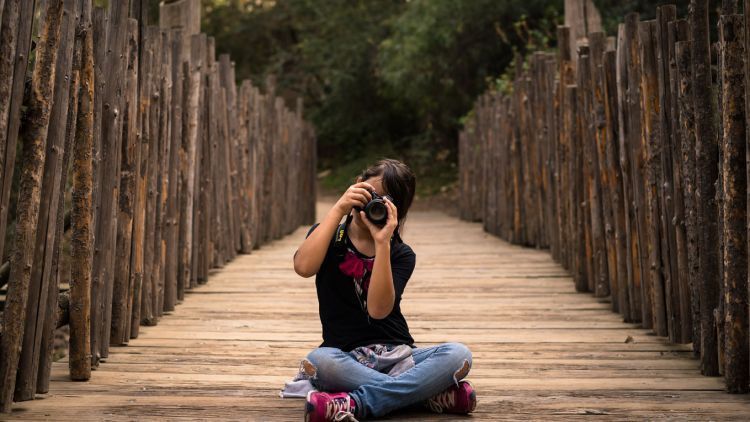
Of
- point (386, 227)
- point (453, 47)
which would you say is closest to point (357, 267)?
point (386, 227)

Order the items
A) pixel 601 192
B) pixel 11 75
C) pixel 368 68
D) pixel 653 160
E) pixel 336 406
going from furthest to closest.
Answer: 1. pixel 368 68
2. pixel 601 192
3. pixel 653 160
4. pixel 336 406
5. pixel 11 75

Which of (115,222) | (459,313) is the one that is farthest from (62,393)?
(459,313)

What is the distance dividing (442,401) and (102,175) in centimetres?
181

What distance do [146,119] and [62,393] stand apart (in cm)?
185

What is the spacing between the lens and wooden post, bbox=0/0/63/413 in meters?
3.23

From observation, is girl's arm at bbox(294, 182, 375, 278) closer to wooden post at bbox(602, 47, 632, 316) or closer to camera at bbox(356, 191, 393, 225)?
camera at bbox(356, 191, 393, 225)

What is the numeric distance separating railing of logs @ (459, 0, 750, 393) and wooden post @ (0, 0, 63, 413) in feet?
7.96

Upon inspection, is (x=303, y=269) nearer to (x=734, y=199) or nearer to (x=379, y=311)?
(x=379, y=311)

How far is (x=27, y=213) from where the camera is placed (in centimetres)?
327

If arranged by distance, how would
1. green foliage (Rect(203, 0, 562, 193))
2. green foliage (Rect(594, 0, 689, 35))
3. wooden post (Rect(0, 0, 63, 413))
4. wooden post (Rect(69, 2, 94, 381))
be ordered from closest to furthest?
wooden post (Rect(0, 0, 63, 413)) → wooden post (Rect(69, 2, 94, 381)) → green foliage (Rect(594, 0, 689, 35)) → green foliage (Rect(203, 0, 562, 193))

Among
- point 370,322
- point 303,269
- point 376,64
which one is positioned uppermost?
point 376,64

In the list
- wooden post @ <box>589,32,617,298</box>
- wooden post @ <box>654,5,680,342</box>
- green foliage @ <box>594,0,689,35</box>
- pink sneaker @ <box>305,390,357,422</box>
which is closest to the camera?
pink sneaker @ <box>305,390,357,422</box>

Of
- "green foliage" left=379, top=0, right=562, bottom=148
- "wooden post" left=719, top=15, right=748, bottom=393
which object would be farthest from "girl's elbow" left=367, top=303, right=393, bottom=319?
"green foliage" left=379, top=0, right=562, bottom=148

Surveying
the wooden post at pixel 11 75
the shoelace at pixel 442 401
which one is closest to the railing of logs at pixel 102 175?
the wooden post at pixel 11 75
